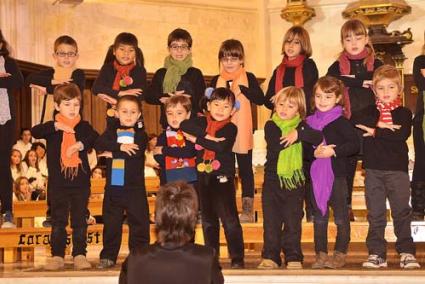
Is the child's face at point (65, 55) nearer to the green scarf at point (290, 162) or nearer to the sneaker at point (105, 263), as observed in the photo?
the sneaker at point (105, 263)

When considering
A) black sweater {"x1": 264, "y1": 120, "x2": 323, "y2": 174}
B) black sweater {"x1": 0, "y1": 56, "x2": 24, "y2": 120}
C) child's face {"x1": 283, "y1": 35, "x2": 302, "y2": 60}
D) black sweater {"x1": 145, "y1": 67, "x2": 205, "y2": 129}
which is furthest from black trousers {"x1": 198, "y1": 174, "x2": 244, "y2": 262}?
black sweater {"x1": 0, "y1": 56, "x2": 24, "y2": 120}

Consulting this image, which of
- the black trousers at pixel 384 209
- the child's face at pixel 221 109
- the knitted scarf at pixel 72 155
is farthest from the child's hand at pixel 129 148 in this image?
the black trousers at pixel 384 209

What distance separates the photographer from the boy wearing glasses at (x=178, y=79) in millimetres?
7672

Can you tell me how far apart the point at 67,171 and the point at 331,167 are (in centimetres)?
214

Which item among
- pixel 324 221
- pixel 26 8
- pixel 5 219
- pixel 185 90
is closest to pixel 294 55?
pixel 185 90

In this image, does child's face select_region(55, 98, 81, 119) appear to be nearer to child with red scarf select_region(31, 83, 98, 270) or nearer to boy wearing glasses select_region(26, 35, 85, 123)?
child with red scarf select_region(31, 83, 98, 270)

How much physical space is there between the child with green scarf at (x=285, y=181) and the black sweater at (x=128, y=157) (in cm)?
103

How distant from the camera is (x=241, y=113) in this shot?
7715 millimetres

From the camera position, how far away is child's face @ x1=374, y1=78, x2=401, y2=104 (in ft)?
21.8

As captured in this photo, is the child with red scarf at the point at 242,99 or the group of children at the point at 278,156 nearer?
the group of children at the point at 278,156

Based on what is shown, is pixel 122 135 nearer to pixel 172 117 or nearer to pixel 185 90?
pixel 172 117

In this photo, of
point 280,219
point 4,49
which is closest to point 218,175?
point 280,219

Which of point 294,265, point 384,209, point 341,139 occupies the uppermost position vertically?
point 341,139

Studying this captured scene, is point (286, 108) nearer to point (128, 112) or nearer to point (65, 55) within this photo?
point (128, 112)
